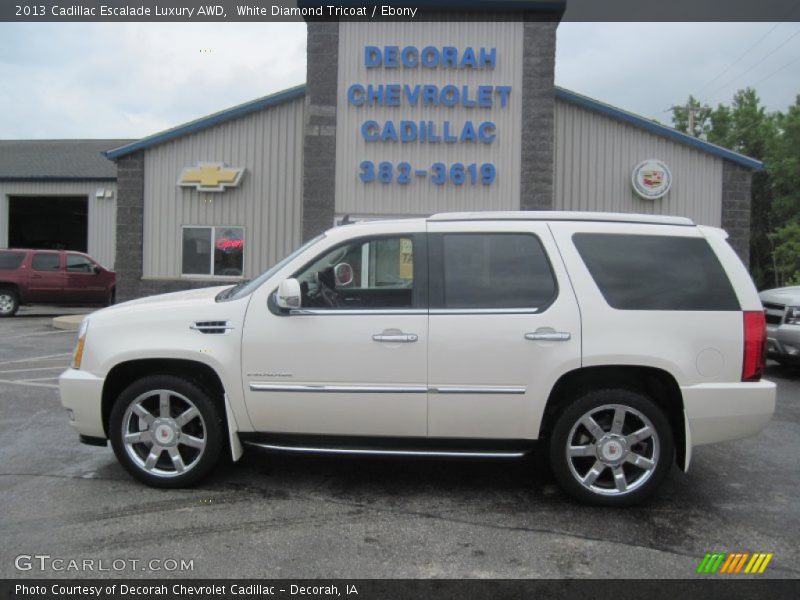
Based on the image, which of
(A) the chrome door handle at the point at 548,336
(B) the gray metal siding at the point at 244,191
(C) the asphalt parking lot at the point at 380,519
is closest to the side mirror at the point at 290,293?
(C) the asphalt parking lot at the point at 380,519

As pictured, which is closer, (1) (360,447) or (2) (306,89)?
(1) (360,447)

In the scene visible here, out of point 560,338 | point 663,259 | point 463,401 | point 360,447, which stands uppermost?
point 663,259

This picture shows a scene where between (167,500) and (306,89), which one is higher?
(306,89)

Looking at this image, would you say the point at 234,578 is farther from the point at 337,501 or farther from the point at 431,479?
the point at 431,479

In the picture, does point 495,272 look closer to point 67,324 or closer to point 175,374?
point 175,374

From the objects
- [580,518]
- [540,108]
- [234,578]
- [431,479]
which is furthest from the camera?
[540,108]

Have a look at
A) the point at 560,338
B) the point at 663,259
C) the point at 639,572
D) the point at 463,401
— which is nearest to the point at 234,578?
the point at 463,401

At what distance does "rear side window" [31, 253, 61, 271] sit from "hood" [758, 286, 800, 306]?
1691cm

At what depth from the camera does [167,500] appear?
4.25 meters

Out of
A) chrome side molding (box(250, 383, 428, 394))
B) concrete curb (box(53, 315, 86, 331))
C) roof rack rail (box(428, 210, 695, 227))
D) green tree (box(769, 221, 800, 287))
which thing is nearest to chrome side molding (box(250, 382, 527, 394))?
chrome side molding (box(250, 383, 428, 394))

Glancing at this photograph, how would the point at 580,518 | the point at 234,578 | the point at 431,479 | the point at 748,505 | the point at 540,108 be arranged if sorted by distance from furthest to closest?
the point at 540,108, the point at 431,479, the point at 748,505, the point at 580,518, the point at 234,578

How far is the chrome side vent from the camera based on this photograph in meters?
4.28

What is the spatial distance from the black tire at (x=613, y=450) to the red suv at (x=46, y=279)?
16451 mm

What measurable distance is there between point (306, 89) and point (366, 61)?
145cm
